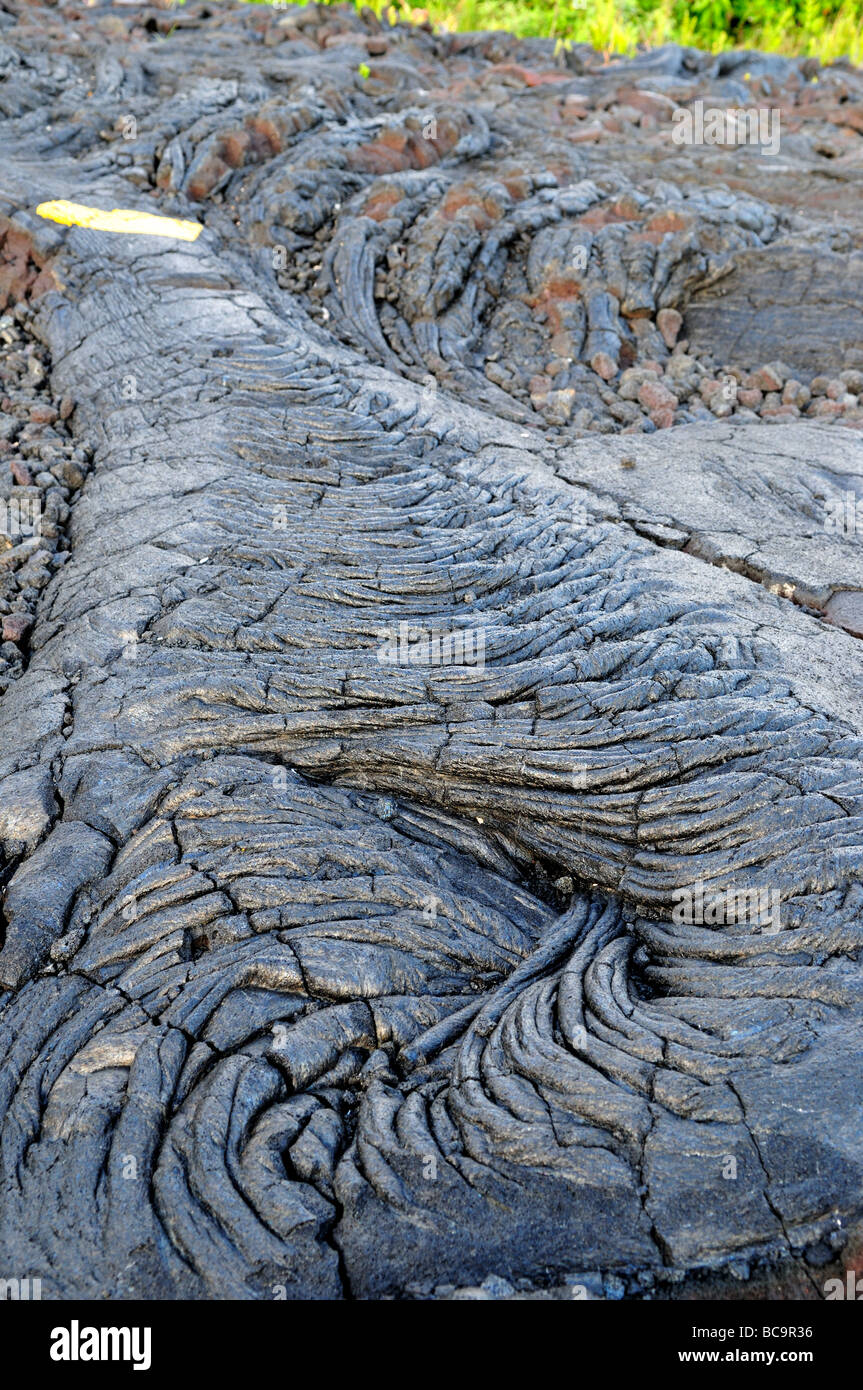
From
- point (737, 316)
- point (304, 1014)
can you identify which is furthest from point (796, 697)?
point (737, 316)

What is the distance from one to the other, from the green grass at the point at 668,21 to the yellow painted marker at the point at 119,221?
17.5 feet

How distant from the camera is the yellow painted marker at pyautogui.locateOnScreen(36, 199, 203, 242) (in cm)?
742

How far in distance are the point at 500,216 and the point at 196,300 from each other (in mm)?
2565

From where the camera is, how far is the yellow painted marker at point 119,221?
742 centimetres

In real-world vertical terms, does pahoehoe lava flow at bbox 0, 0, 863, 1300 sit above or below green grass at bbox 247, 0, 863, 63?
below

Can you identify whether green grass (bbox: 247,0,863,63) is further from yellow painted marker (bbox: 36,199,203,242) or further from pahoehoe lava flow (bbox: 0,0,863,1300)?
yellow painted marker (bbox: 36,199,203,242)

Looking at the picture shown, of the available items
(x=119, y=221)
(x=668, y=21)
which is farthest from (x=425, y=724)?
(x=668, y=21)

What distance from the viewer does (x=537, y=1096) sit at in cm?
287

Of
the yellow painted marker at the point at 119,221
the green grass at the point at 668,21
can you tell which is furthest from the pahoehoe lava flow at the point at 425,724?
the green grass at the point at 668,21

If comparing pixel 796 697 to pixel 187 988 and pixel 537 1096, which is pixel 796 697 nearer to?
pixel 537 1096

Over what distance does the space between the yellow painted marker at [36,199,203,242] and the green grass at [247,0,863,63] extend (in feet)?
17.5

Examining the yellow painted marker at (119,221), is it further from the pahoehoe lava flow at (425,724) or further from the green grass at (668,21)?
the green grass at (668,21)

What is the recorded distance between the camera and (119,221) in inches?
298

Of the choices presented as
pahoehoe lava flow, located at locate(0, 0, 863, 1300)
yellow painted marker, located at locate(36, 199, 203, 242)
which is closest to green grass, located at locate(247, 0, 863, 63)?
pahoehoe lava flow, located at locate(0, 0, 863, 1300)
